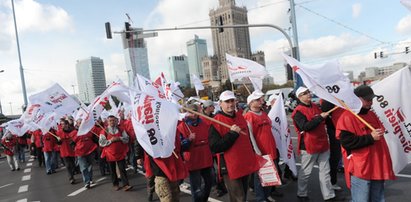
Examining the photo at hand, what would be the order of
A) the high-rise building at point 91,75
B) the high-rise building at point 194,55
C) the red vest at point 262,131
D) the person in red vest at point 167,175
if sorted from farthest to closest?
the high-rise building at point 194,55, the high-rise building at point 91,75, the red vest at point 262,131, the person in red vest at point 167,175

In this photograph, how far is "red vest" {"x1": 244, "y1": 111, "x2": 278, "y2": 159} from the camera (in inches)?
225

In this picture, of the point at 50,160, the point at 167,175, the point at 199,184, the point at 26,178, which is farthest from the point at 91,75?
the point at 167,175

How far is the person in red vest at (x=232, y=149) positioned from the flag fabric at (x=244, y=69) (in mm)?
4358

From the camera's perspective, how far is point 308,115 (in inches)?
229

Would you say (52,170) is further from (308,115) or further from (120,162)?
(308,115)

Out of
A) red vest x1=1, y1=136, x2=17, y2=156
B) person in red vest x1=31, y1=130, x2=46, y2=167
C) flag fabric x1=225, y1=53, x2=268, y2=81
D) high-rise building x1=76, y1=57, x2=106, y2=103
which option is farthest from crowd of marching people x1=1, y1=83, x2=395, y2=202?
high-rise building x1=76, y1=57, x2=106, y2=103

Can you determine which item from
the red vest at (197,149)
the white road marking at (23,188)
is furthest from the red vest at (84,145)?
the red vest at (197,149)

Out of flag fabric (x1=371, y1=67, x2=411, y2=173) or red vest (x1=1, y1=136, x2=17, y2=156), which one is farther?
red vest (x1=1, y1=136, x2=17, y2=156)

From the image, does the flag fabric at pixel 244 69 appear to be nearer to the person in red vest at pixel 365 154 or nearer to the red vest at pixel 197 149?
the red vest at pixel 197 149

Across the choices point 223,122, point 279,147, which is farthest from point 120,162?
point 223,122

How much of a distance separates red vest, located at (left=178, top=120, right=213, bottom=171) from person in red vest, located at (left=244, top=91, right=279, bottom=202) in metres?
0.78

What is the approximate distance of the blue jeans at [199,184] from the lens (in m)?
5.62

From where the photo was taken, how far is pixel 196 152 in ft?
19.4

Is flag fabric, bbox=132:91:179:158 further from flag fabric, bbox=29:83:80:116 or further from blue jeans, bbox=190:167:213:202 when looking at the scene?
flag fabric, bbox=29:83:80:116
